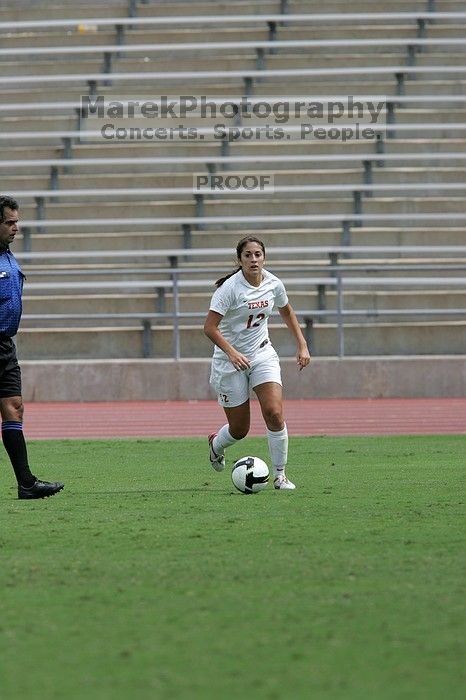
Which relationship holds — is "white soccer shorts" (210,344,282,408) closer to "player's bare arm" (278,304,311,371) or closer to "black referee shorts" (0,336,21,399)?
"player's bare arm" (278,304,311,371)

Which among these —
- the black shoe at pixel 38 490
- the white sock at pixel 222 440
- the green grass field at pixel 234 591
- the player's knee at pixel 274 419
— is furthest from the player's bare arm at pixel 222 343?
the black shoe at pixel 38 490

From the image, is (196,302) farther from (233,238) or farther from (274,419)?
(274,419)

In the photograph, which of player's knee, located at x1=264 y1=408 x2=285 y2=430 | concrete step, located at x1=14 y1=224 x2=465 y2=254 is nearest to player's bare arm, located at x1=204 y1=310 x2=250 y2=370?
player's knee, located at x1=264 y1=408 x2=285 y2=430

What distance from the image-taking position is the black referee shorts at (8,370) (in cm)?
879

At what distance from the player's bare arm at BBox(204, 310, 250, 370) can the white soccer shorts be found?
157 millimetres

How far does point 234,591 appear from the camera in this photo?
5566mm

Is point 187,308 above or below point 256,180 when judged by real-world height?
below

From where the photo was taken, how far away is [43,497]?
8.99 meters

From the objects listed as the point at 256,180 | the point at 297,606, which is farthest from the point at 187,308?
the point at 297,606

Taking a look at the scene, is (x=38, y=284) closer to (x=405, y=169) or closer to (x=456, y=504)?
(x=405, y=169)

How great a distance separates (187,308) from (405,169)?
4775 mm

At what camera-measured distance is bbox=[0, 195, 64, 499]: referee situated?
28.5ft

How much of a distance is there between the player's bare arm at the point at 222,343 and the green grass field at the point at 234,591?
0.86m

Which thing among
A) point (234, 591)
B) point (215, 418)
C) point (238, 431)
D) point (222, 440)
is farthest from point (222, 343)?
point (215, 418)
